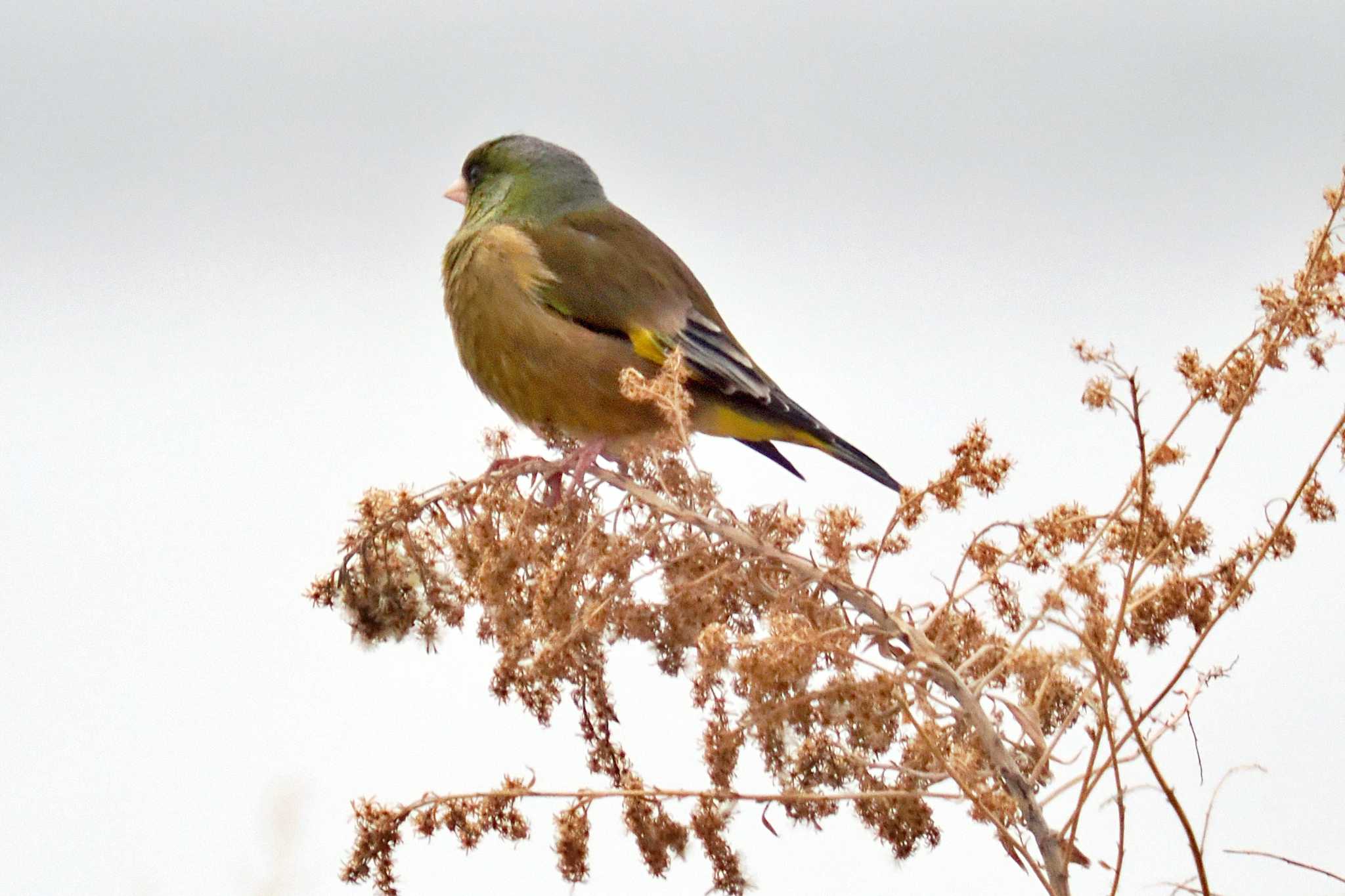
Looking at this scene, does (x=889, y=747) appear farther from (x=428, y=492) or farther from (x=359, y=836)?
(x=428, y=492)

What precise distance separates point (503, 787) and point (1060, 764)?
1.76 ft

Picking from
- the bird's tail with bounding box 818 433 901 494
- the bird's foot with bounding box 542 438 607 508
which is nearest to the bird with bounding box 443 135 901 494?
the bird's tail with bounding box 818 433 901 494

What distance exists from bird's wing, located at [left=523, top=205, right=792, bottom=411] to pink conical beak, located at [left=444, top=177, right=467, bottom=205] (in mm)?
374

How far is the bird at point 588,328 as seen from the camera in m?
3.20

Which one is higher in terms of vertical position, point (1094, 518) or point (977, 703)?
point (1094, 518)

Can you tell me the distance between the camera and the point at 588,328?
11.5 feet

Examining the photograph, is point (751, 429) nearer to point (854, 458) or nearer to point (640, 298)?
point (854, 458)

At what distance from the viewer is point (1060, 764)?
1.56 m

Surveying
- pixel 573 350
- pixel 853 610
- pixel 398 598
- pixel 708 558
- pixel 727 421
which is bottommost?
pixel 853 610

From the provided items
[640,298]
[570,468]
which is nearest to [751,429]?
[640,298]

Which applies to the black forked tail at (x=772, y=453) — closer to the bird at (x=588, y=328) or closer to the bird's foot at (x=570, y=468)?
the bird at (x=588, y=328)

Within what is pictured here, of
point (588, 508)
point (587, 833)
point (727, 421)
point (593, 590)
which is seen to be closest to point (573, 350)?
point (727, 421)

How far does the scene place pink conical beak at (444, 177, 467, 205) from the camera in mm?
4105

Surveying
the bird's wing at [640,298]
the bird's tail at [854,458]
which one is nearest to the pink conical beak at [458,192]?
the bird's wing at [640,298]
